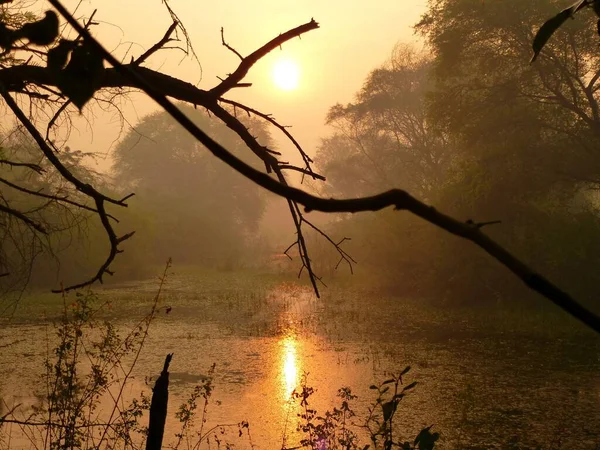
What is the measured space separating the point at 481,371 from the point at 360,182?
24.2 m

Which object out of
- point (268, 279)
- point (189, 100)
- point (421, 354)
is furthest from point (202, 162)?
point (189, 100)

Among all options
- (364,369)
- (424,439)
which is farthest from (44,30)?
(364,369)

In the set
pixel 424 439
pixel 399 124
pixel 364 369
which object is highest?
pixel 399 124

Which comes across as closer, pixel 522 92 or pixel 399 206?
pixel 399 206

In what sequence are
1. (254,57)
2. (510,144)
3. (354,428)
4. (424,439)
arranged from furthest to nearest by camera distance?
(510,144)
(354,428)
(424,439)
(254,57)

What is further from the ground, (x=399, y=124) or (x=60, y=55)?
(x=399, y=124)

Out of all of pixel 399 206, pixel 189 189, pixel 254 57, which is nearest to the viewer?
pixel 399 206

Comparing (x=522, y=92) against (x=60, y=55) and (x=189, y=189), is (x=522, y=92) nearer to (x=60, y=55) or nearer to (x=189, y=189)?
(x=60, y=55)

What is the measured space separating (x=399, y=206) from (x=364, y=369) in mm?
7618

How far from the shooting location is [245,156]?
37.5m

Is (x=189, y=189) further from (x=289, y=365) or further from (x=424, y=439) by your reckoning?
(x=424, y=439)

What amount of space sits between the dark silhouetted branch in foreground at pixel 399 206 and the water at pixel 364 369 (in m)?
4.48

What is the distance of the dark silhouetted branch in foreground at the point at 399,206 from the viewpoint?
40 cm

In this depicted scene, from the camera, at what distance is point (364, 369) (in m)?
7.78
